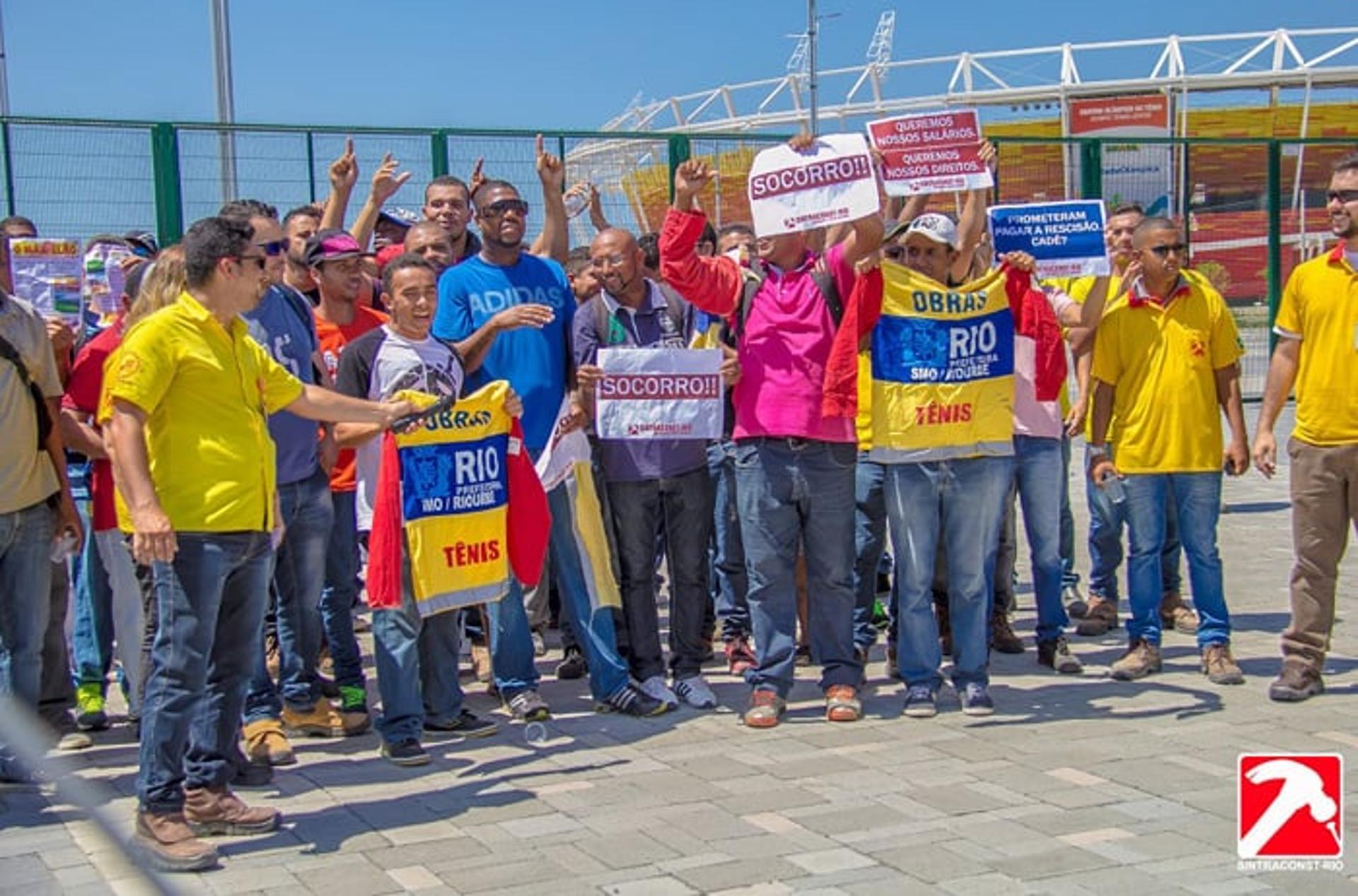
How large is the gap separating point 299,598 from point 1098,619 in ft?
15.0

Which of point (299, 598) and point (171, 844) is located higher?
point (299, 598)

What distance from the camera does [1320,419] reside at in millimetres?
6984

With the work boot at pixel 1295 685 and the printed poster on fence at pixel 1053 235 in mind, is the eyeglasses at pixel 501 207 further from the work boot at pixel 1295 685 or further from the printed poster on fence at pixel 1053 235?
the work boot at pixel 1295 685

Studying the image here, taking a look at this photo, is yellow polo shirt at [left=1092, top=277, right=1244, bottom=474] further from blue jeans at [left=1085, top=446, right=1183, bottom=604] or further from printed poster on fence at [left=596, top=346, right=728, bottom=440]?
printed poster on fence at [left=596, top=346, right=728, bottom=440]

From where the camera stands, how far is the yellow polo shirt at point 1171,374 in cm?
745

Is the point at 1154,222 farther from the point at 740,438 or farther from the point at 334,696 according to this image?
the point at 334,696

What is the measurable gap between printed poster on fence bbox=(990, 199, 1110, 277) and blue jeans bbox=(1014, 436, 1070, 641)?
1.02 m

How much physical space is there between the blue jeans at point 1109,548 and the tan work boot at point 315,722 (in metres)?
4.28

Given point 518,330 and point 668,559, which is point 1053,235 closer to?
point 668,559

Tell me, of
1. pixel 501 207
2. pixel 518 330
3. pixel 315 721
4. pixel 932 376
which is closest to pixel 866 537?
pixel 932 376

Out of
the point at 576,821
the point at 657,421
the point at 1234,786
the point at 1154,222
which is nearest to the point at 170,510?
the point at 576,821

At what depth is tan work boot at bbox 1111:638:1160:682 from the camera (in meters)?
7.49

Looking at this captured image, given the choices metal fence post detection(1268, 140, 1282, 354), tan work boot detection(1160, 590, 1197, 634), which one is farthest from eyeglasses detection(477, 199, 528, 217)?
metal fence post detection(1268, 140, 1282, 354)

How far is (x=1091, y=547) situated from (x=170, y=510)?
565 cm
